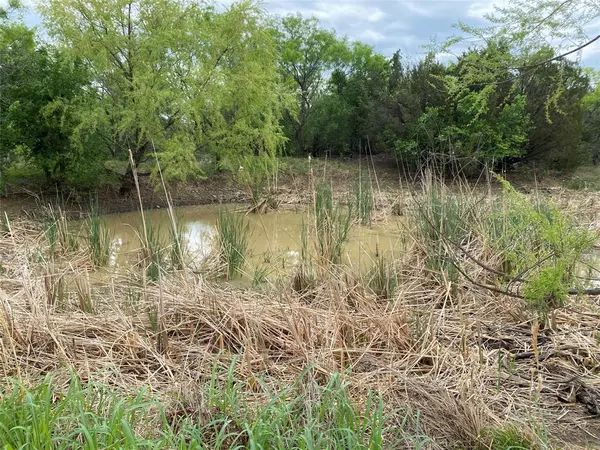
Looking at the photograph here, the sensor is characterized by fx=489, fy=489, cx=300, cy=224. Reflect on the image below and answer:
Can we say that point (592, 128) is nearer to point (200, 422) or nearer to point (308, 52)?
point (308, 52)

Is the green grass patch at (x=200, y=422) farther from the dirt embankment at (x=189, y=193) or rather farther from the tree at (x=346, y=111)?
the tree at (x=346, y=111)

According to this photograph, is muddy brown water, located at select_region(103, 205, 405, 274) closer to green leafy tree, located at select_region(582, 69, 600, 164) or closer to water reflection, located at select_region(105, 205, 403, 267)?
water reflection, located at select_region(105, 205, 403, 267)

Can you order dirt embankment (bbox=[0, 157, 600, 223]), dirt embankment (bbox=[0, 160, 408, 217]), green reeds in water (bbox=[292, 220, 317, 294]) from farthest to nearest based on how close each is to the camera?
dirt embankment (bbox=[0, 160, 408, 217]) → dirt embankment (bbox=[0, 157, 600, 223]) → green reeds in water (bbox=[292, 220, 317, 294])

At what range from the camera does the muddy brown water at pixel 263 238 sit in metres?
4.91

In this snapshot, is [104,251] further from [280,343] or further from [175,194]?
[175,194]

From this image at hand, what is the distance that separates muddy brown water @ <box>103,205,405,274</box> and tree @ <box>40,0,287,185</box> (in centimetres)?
140

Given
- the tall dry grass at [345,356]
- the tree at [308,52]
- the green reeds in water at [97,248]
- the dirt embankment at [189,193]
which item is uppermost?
the tree at [308,52]

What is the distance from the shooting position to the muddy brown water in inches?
193

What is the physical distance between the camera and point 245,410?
1.92 meters

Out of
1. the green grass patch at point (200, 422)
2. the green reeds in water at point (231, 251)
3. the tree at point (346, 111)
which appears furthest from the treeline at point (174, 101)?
the green grass patch at point (200, 422)

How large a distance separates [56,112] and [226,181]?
4565 millimetres

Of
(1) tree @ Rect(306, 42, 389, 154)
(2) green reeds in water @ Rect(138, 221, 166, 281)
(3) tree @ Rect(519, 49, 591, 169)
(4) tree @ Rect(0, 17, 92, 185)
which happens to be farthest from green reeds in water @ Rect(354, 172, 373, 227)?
(1) tree @ Rect(306, 42, 389, 154)

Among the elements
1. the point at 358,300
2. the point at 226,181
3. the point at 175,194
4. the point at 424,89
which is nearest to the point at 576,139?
the point at 424,89

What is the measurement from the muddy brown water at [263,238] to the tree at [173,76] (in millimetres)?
1404
